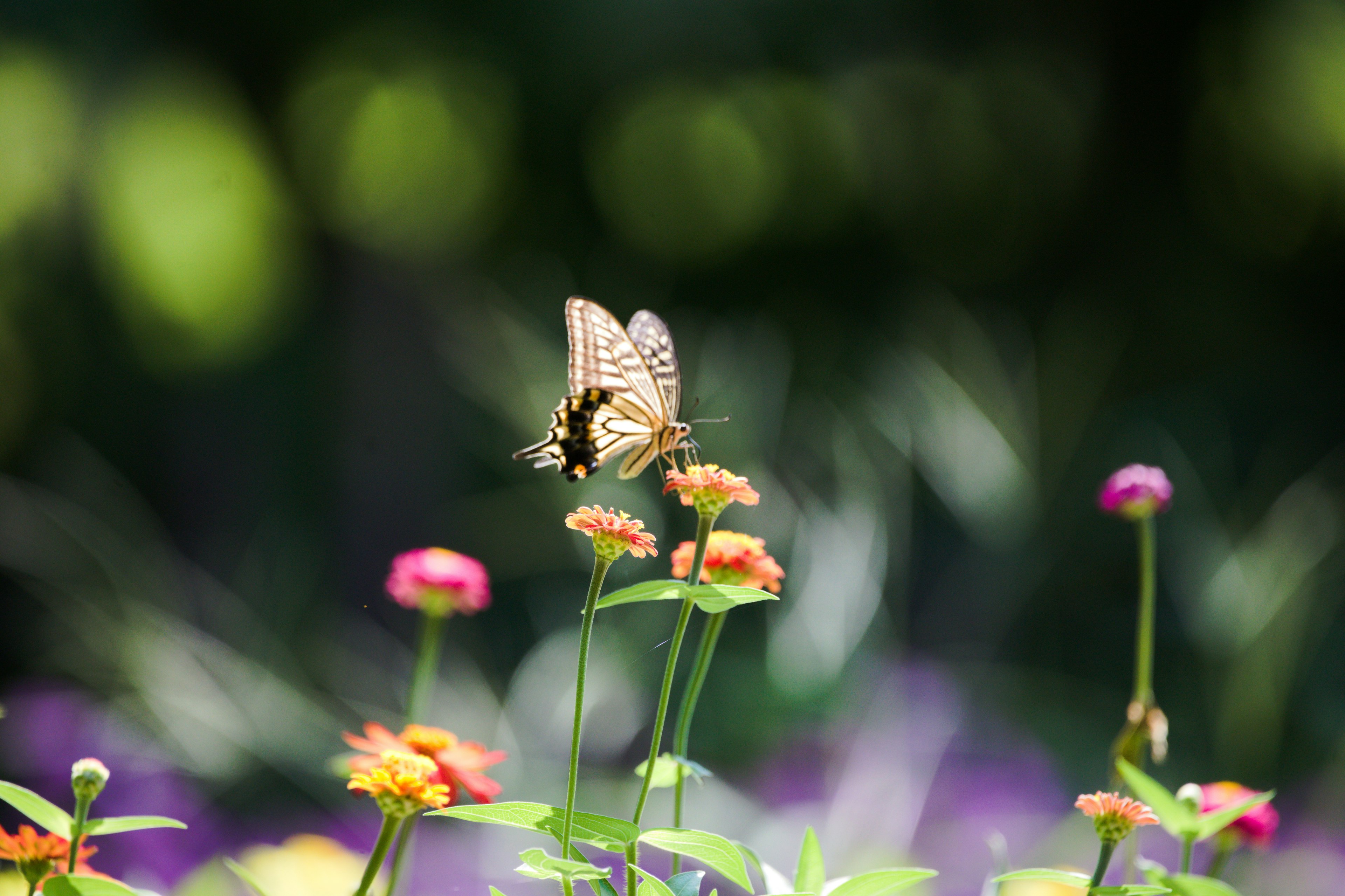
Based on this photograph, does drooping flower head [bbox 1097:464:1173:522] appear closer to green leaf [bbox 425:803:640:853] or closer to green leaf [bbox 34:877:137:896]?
green leaf [bbox 425:803:640:853]

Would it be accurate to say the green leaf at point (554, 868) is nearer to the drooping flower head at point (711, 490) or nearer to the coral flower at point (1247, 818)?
the drooping flower head at point (711, 490)

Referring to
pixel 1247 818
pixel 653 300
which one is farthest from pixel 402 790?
pixel 653 300

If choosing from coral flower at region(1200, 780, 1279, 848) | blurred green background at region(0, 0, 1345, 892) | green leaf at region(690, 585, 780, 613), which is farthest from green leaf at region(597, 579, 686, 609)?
blurred green background at region(0, 0, 1345, 892)

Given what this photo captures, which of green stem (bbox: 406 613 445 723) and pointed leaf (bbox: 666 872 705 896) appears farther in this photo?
green stem (bbox: 406 613 445 723)

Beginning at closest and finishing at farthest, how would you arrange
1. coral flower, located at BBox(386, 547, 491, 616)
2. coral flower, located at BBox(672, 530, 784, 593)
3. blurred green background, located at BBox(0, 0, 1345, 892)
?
coral flower, located at BBox(672, 530, 784, 593), coral flower, located at BBox(386, 547, 491, 616), blurred green background, located at BBox(0, 0, 1345, 892)

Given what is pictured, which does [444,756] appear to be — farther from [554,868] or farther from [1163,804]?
[1163,804]

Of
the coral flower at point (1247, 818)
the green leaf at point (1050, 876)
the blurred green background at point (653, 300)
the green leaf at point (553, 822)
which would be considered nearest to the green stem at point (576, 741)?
the green leaf at point (553, 822)
